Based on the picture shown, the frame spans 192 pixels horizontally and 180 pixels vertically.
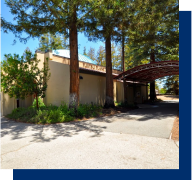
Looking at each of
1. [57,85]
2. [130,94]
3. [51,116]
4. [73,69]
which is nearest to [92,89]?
[57,85]

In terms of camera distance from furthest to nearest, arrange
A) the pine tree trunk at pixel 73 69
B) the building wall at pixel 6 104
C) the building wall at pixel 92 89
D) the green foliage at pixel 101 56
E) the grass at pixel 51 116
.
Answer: the green foliage at pixel 101 56 < the building wall at pixel 92 89 < the building wall at pixel 6 104 < the pine tree trunk at pixel 73 69 < the grass at pixel 51 116

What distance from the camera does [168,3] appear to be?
1111cm

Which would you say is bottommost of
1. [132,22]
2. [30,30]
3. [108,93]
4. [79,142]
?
[79,142]

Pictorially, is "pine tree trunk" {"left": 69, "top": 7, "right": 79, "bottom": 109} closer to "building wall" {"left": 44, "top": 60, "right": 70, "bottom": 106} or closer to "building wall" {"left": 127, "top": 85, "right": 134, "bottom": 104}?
"building wall" {"left": 44, "top": 60, "right": 70, "bottom": 106}

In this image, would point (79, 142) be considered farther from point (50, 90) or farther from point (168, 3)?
point (168, 3)

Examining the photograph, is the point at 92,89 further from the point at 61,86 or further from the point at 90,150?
the point at 90,150

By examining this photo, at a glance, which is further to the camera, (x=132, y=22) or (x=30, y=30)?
(x=132, y=22)

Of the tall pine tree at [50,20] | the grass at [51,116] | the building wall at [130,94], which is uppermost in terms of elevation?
the tall pine tree at [50,20]

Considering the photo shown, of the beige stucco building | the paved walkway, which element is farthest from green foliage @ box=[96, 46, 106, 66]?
the paved walkway

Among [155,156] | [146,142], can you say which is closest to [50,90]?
[146,142]

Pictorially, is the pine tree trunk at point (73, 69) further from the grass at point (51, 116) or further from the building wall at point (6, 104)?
the building wall at point (6, 104)

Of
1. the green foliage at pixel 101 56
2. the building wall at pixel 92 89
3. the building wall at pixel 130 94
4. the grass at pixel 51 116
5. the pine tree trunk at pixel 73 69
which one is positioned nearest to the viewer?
the grass at pixel 51 116

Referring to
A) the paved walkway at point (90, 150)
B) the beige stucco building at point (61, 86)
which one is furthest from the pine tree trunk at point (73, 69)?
the paved walkway at point (90, 150)

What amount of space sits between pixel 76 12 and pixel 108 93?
21.4 ft
